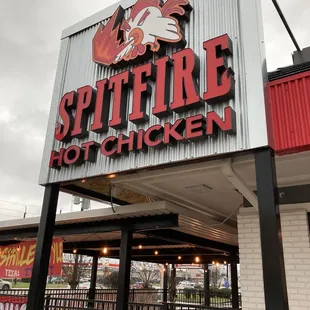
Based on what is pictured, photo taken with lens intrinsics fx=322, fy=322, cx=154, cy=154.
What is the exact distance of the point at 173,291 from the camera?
19.0 metres

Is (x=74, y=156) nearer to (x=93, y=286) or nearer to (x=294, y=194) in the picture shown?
(x=294, y=194)

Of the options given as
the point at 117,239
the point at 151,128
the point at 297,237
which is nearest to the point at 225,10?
the point at 151,128

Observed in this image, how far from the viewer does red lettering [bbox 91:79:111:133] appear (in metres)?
5.29

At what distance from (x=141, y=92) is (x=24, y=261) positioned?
4169 millimetres

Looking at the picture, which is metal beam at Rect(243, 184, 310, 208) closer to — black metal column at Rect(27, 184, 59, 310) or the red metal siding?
the red metal siding

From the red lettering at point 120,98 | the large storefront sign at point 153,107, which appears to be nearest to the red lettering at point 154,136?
the large storefront sign at point 153,107

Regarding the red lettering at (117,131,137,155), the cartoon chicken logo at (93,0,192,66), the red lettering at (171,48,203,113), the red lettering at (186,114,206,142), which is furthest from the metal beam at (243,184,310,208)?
the cartoon chicken logo at (93,0,192,66)

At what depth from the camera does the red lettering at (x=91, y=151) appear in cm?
524

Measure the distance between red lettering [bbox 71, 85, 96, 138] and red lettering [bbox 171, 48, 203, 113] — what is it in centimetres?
168

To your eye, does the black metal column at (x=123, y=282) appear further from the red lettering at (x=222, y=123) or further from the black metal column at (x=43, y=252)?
the red lettering at (x=222, y=123)

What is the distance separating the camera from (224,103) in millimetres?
4180

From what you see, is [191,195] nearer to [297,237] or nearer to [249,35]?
[297,237]

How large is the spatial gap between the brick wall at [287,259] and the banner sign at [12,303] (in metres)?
4.59

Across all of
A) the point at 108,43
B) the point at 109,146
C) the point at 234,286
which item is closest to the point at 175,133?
the point at 109,146
